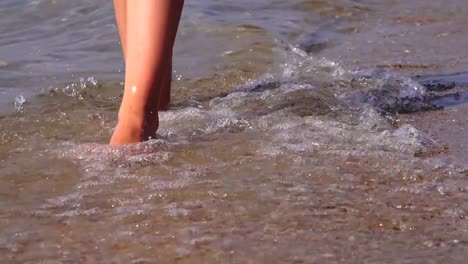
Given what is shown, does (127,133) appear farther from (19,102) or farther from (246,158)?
(19,102)

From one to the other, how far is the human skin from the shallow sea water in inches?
2.7

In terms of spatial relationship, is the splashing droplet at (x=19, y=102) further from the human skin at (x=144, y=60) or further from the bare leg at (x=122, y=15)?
the human skin at (x=144, y=60)

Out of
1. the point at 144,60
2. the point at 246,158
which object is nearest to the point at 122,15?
the point at 144,60

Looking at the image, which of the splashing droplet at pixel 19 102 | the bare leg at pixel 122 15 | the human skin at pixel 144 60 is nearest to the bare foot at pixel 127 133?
the human skin at pixel 144 60

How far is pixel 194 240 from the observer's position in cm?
197

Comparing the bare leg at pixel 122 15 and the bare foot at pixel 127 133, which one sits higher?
the bare leg at pixel 122 15

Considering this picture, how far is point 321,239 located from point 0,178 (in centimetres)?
95

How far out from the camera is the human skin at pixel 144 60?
248 cm

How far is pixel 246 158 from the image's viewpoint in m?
2.54

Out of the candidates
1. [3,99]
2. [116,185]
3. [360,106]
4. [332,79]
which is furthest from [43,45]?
[116,185]

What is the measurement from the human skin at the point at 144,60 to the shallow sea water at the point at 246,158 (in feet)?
0.22

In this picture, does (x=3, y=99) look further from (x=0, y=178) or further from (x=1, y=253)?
(x=1, y=253)

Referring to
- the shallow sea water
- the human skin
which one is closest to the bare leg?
the shallow sea water

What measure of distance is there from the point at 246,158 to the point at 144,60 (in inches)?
15.2
